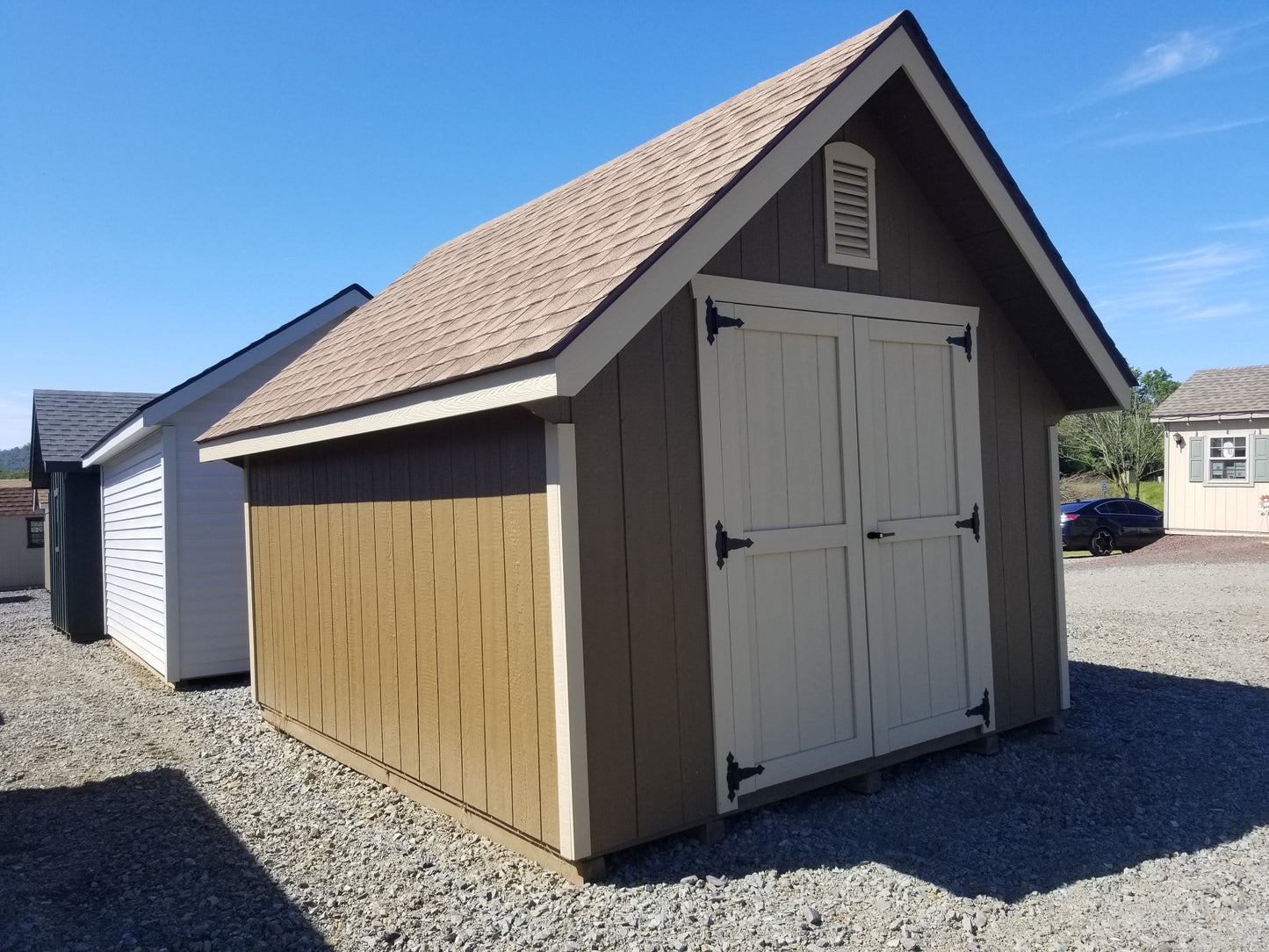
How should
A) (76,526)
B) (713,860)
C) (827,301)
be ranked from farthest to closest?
(76,526), (827,301), (713,860)

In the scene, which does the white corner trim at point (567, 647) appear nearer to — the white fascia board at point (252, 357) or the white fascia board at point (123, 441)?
the white fascia board at point (252, 357)

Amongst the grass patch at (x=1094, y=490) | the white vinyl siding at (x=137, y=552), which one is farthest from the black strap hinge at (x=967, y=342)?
the grass patch at (x=1094, y=490)

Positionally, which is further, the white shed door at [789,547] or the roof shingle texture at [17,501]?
the roof shingle texture at [17,501]

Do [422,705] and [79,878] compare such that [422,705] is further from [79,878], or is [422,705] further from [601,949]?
[601,949]

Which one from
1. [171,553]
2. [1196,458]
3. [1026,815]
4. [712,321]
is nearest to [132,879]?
[712,321]

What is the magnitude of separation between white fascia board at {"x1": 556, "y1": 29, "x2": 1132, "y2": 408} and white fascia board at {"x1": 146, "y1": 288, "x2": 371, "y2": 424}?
699 centimetres

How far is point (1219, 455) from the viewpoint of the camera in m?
23.9

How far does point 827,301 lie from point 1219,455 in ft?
74.9

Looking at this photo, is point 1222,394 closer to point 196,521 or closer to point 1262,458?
point 1262,458

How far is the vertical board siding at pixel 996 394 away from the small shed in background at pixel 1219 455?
20.2 m

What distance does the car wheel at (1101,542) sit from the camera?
23094mm

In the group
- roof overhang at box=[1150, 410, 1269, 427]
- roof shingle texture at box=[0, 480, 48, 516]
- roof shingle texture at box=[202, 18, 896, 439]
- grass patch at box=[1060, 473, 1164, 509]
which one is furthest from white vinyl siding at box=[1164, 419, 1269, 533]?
roof shingle texture at box=[0, 480, 48, 516]

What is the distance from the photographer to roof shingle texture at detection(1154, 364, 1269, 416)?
2320 centimetres

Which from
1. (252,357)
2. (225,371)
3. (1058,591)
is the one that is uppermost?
(252,357)
